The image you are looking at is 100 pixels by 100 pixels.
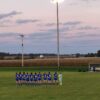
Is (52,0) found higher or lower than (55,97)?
higher

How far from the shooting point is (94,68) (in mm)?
72562

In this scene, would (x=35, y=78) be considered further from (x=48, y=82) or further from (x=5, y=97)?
(x=5, y=97)

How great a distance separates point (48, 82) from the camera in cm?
3678

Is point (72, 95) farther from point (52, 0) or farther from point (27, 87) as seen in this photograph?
point (52, 0)

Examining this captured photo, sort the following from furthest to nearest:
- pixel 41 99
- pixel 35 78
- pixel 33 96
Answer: pixel 35 78
pixel 33 96
pixel 41 99

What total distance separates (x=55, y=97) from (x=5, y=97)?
3790 millimetres

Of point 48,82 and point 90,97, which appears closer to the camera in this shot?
point 90,97

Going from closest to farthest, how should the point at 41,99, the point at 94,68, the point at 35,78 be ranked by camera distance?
1. the point at 41,99
2. the point at 35,78
3. the point at 94,68

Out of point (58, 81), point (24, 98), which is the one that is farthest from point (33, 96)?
point (58, 81)

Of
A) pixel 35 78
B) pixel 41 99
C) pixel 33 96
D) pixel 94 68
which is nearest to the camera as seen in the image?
pixel 41 99

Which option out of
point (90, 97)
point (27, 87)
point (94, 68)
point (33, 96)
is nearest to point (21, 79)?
point (27, 87)

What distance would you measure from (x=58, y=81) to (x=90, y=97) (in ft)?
35.9

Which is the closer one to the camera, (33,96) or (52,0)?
(33,96)

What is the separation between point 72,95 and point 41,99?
Answer: 320cm
